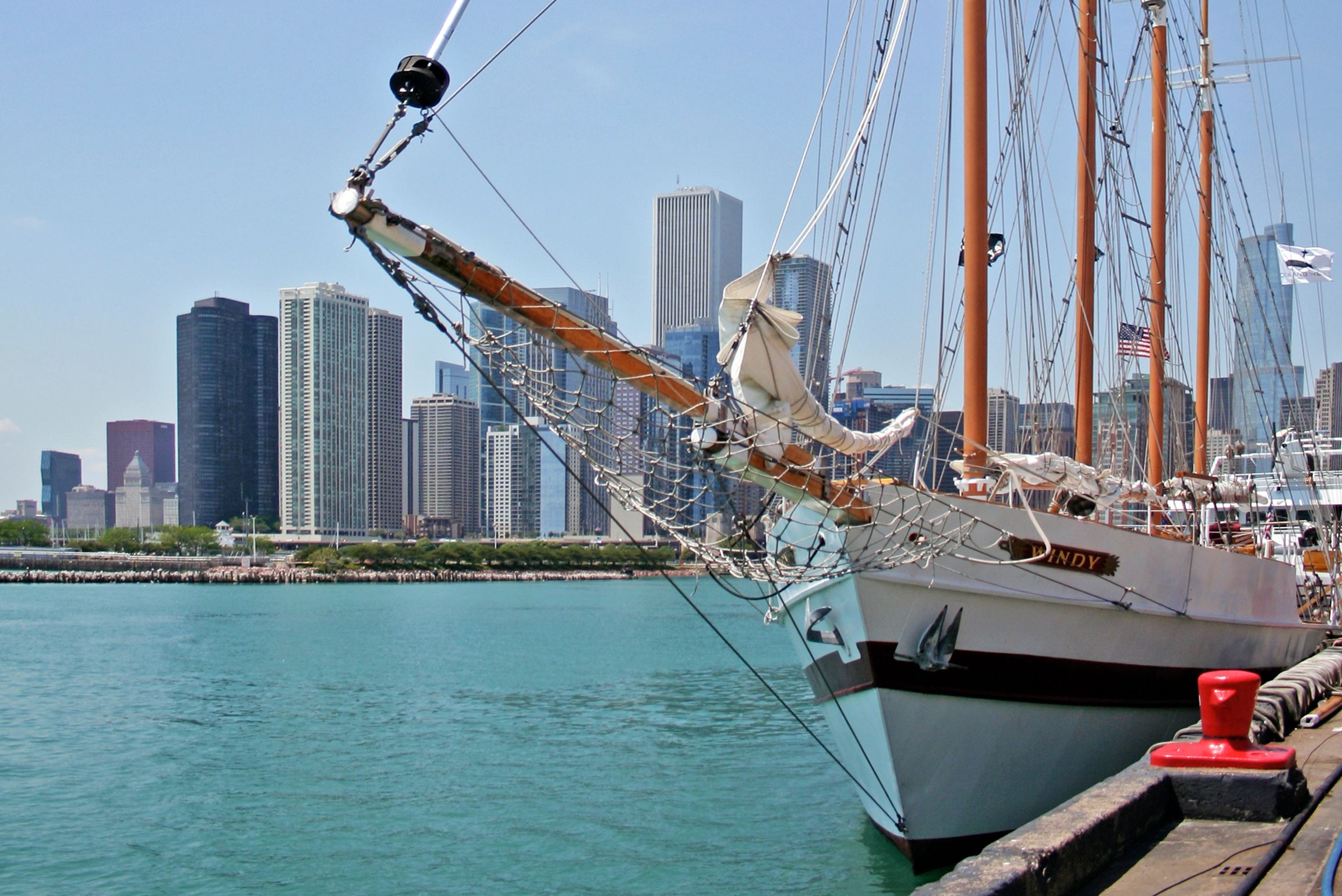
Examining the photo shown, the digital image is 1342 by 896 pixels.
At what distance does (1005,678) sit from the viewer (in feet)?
41.5

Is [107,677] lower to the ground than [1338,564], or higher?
lower

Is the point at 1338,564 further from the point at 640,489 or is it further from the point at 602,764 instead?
the point at 640,489

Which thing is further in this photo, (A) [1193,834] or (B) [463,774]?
(B) [463,774]

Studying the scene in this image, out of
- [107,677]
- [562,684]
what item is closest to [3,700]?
[107,677]

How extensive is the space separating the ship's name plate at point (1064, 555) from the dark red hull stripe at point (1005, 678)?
993 millimetres

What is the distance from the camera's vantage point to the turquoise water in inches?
625

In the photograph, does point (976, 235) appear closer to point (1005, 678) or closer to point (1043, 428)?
point (1005, 678)

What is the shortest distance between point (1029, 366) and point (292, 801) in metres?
14.1

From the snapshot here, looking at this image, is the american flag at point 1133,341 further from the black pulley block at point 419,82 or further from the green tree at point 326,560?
the green tree at point 326,560

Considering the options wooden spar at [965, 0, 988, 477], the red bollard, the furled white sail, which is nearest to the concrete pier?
the red bollard

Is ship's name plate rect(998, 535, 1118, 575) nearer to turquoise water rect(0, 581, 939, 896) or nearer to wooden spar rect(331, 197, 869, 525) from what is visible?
wooden spar rect(331, 197, 869, 525)

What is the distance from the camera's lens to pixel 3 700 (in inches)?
1379

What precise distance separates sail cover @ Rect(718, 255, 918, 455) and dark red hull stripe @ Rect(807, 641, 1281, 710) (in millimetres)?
2576

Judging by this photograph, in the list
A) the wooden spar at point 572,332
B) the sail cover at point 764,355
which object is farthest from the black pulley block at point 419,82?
the sail cover at point 764,355
